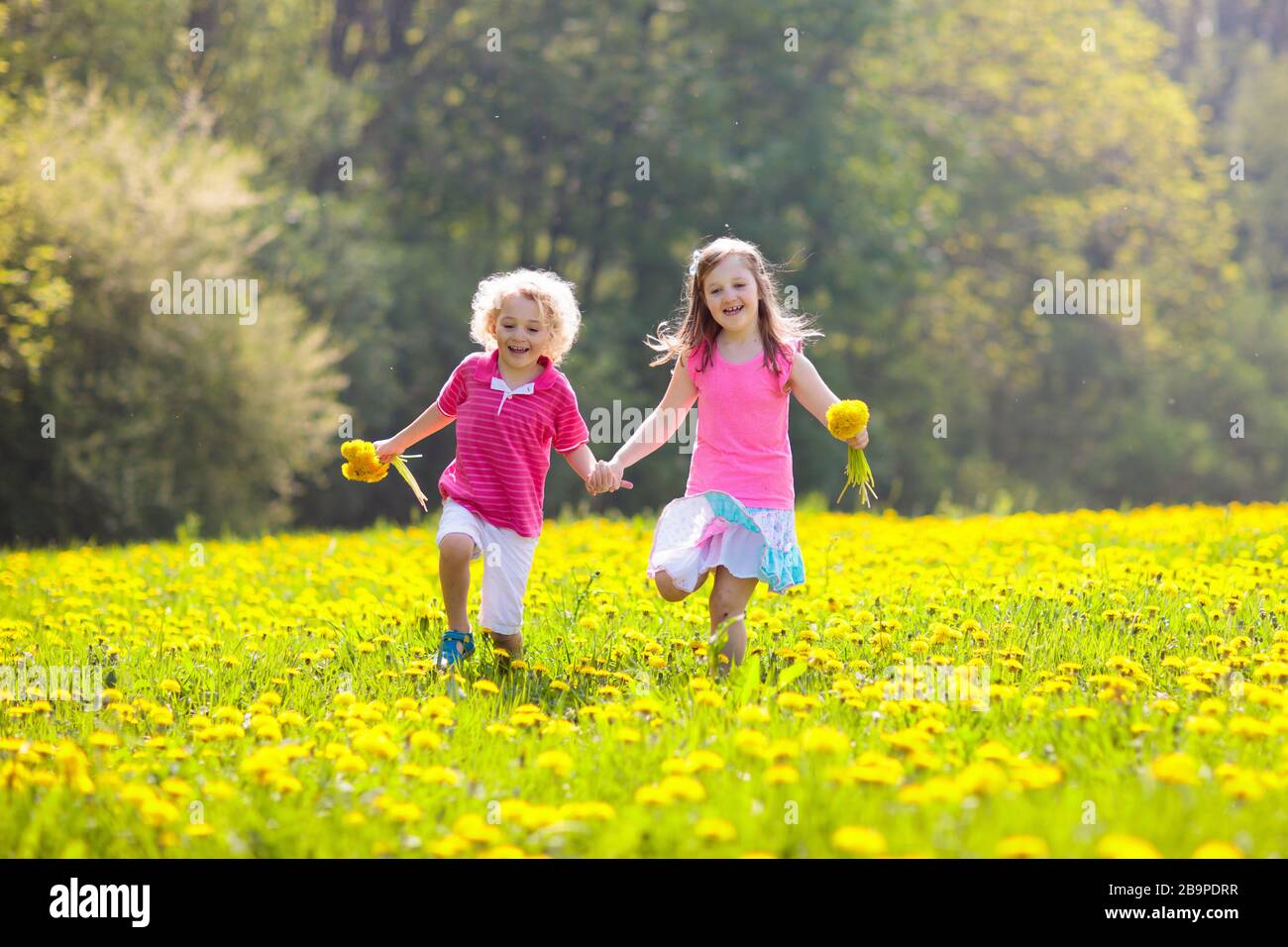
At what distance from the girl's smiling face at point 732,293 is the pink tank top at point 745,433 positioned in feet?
0.60

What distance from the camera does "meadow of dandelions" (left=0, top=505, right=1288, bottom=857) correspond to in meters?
2.77

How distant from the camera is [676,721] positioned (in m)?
3.75

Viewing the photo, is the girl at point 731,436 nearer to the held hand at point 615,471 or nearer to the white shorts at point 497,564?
the held hand at point 615,471

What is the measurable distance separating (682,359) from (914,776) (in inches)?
98.7

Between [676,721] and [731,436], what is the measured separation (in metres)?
1.70

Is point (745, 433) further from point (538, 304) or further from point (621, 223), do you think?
point (621, 223)

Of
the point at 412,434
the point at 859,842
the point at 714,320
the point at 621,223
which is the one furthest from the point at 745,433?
the point at 621,223

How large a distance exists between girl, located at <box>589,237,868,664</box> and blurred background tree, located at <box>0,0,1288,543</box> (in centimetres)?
610

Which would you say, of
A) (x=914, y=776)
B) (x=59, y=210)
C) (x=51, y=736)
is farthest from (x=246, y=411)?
(x=914, y=776)

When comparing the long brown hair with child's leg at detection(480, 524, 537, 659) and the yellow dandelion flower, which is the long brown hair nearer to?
child's leg at detection(480, 524, 537, 659)

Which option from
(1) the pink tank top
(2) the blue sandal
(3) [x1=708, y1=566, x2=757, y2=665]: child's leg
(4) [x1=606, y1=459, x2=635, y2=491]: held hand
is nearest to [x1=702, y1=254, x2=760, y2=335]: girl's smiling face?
(1) the pink tank top

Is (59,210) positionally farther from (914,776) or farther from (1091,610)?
(914,776)

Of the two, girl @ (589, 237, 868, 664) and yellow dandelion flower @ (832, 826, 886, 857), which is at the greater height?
girl @ (589, 237, 868, 664)

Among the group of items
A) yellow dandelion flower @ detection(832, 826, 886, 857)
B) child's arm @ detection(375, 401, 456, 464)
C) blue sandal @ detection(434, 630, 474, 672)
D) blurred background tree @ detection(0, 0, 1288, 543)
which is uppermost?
blurred background tree @ detection(0, 0, 1288, 543)
